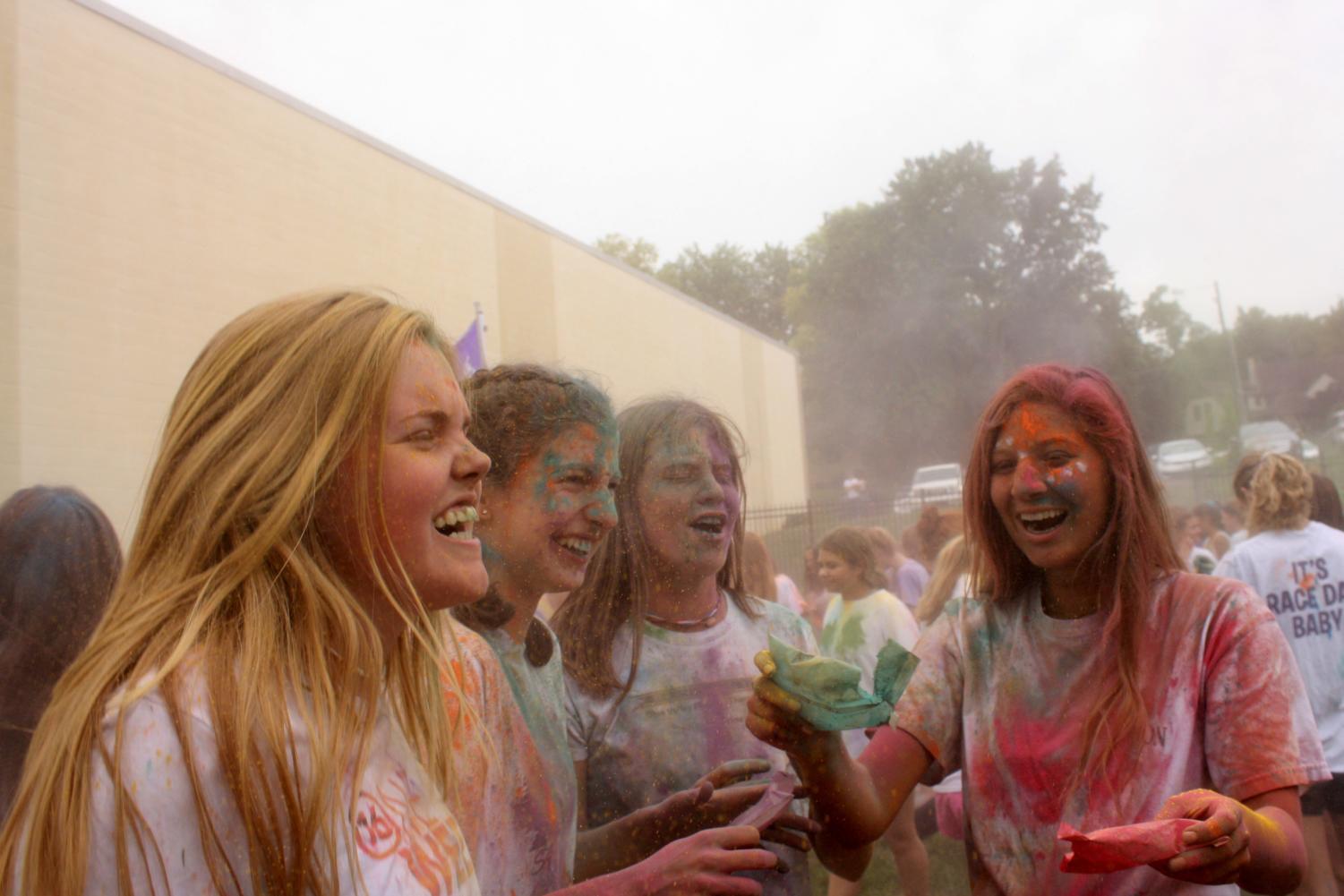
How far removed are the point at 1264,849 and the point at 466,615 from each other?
3.49 ft

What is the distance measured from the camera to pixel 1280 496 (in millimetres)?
2912

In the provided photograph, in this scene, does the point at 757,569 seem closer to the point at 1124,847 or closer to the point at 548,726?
the point at 548,726

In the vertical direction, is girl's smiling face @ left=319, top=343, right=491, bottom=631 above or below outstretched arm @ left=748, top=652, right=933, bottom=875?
above

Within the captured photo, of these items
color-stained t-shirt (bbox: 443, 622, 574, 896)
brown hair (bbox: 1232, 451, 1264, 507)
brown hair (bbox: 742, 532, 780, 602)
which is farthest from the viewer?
brown hair (bbox: 1232, 451, 1264, 507)

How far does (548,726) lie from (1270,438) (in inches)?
130

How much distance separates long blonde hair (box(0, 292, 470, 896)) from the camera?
751 mm

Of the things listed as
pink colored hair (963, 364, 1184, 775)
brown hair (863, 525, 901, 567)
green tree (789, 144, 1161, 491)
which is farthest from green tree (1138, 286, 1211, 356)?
pink colored hair (963, 364, 1184, 775)

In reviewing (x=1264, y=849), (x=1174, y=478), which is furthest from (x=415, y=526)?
(x=1174, y=478)

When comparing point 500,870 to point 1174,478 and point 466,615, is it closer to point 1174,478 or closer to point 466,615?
point 466,615

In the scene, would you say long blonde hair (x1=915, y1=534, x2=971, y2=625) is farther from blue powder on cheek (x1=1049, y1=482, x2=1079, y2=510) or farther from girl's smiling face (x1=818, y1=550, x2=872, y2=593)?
blue powder on cheek (x1=1049, y1=482, x2=1079, y2=510)

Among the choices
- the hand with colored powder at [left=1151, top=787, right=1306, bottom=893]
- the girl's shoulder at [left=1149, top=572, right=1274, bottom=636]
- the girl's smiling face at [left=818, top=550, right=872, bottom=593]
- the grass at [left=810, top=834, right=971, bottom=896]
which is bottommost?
the grass at [left=810, top=834, right=971, bottom=896]

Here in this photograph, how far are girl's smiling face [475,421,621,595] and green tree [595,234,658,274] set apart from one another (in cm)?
97

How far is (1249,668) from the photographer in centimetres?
130

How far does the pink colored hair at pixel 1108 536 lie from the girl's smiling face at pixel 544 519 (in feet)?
2.04
